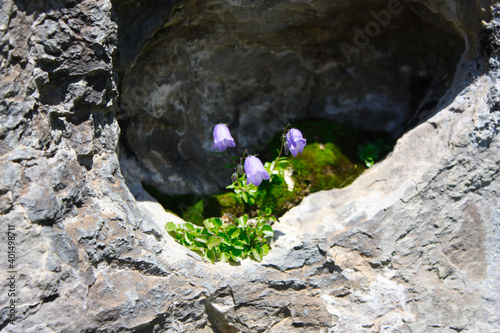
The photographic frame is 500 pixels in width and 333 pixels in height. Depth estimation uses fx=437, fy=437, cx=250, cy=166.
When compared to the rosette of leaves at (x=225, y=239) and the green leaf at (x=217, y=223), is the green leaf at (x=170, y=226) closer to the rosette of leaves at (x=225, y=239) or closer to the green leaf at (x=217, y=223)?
the rosette of leaves at (x=225, y=239)

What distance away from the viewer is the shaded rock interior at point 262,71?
439cm

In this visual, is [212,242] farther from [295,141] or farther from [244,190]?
[295,141]

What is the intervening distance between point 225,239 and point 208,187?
41.2 inches

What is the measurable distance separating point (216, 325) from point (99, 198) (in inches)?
58.7

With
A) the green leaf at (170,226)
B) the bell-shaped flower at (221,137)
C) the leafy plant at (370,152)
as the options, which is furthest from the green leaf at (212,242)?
the leafy plant at (370,152)

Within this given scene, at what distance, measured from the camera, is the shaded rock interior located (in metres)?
4.39

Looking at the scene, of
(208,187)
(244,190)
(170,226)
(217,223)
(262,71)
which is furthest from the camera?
(262,71)

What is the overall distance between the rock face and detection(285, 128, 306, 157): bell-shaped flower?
665 millimetres

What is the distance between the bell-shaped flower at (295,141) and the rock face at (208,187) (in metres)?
0.67

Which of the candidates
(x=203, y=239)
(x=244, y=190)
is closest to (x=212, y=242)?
(x=203, y=239)

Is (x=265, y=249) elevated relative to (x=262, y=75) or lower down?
lower down

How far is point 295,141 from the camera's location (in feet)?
14.0

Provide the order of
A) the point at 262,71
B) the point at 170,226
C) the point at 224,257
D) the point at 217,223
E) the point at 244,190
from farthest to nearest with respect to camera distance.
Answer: the point at 262,71 → the point at 244,190 → the point at 217,223 → the point at 170,226 → the point at 224,257

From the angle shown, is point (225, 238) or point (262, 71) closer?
point (225, 238)
